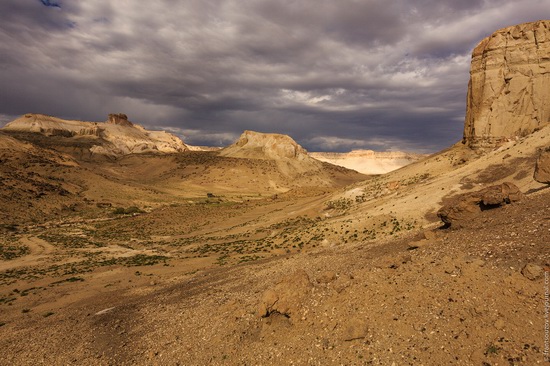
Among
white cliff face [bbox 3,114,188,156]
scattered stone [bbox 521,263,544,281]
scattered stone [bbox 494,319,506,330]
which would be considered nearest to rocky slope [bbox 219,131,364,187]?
white cliff face [bbox 3,114,188,156]

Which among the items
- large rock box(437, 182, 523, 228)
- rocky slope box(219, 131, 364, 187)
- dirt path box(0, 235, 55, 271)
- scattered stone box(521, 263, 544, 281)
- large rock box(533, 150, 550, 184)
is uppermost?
rocky slope box(219, 131, 364, 187)

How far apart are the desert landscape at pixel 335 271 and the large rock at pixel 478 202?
0.08 m

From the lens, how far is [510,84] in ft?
125

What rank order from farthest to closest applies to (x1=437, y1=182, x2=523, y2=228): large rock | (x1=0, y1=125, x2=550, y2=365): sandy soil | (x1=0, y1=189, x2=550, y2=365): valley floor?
1. (x1=437, y1=182, x2=523, y2=228): large rock
2. (x1=0, y1=125, x2=550, y2=365): sandy soil
3. (x1=0, y1=189, x2=550, y2=365): valley floor

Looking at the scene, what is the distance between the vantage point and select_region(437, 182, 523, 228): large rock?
595 inches

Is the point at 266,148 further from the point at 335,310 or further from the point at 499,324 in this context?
the point at 499,324

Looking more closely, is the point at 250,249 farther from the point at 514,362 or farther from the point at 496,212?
the point at 514,362

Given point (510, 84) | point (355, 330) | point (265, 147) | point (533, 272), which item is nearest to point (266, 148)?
point (265, 147)

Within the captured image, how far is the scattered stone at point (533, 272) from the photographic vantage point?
8766mm

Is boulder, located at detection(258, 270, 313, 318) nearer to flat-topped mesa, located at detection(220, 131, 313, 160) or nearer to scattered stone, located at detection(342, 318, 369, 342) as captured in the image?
scattered stone, located at detection(342, 318, 369, 342)

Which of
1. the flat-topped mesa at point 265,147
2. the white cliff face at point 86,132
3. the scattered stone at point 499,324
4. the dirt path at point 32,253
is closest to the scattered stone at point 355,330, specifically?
the scattered stone at point 499,324

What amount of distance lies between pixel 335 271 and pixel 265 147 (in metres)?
123

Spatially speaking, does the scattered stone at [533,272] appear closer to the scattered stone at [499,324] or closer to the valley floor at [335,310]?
the valley floor at [335,310]

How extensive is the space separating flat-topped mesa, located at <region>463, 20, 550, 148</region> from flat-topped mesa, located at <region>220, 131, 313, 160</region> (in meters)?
93.8
